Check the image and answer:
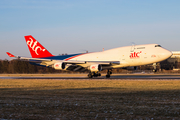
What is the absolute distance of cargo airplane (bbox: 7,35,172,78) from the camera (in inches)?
1703

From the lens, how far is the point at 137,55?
43.9m

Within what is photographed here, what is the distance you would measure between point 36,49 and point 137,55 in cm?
2517

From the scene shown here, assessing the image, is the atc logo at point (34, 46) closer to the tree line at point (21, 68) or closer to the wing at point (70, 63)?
the wing at point (70, 63)

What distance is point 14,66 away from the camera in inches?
4107

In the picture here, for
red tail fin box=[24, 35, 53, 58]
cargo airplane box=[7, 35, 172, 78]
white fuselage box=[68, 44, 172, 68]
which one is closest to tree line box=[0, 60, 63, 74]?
red tail fin box=[24, 35, 53, 58]

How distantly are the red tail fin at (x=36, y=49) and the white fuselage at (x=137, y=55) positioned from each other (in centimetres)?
1572

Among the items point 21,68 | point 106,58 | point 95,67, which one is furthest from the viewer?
point 21,68

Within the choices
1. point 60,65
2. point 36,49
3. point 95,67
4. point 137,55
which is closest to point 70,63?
point 60,65

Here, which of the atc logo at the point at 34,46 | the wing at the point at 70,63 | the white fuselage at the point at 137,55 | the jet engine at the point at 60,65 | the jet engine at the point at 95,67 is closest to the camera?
the white fuselage at the point at 137,55

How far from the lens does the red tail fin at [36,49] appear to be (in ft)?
186

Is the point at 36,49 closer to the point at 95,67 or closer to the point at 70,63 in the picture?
the point at 70,63

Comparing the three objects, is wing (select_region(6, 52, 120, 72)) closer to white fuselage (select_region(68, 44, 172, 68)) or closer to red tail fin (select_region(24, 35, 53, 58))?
white fuselage (select_region(68, 44, 172, 68))

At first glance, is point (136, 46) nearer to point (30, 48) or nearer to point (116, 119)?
point (30, 48)

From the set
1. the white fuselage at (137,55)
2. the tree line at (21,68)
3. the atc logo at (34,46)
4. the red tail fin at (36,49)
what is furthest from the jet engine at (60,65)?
the tree line at (21,68)
